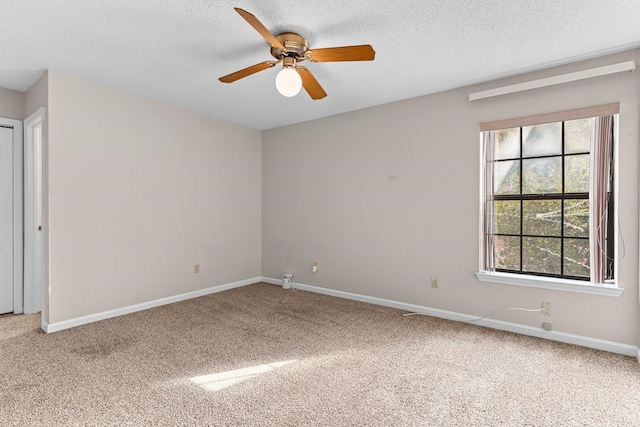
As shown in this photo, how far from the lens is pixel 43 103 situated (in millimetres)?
3127

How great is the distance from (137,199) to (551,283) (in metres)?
4.14

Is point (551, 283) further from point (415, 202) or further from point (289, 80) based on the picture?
point (289, 80)

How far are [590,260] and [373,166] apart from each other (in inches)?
87.8

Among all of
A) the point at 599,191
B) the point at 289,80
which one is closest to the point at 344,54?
the point at 289,80

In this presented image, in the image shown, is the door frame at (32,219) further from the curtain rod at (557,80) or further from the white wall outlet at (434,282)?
the curtain rod at (557,80)

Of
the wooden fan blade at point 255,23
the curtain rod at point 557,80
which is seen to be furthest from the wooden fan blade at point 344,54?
the curtain rod at point 557,80

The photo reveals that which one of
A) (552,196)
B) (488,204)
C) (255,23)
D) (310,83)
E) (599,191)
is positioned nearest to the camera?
(255,23)

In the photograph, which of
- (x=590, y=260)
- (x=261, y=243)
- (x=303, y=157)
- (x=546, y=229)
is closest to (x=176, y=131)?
(x=303, y=157)

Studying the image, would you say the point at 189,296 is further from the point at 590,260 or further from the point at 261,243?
the point at 590,260

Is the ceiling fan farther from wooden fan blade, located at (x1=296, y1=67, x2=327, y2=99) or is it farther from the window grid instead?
the window grid

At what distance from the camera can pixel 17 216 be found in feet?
11.6

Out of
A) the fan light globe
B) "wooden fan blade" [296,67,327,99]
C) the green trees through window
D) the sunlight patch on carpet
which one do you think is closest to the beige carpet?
the sunlight patch on carpet

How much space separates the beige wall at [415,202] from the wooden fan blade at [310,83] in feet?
4.53

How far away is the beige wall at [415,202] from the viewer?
2.66m
